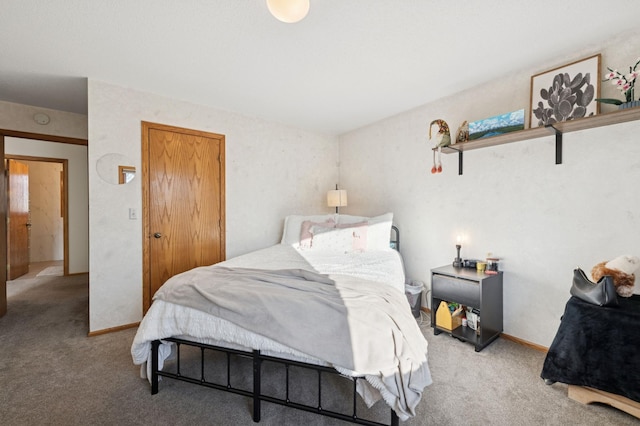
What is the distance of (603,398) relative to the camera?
5.34 ft

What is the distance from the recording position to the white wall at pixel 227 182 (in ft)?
8.74

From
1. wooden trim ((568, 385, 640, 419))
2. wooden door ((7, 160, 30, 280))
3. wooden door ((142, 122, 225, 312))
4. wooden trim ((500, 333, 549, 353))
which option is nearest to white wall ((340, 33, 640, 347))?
wooden trim ((500, 333, 549, 353))

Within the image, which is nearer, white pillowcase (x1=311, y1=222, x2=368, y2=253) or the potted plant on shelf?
the potted plant on shelf

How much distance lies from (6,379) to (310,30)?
3242 millimetres

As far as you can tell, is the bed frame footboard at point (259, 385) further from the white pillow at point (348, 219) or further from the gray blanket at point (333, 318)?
the white pillow at point (348, 219)

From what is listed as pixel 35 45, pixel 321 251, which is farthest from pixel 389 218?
pixel 35 45

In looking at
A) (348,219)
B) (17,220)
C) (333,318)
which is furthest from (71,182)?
(333,318)

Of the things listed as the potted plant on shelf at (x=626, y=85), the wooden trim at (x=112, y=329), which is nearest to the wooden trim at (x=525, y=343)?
the potted plant on shelf at (x=626, y=85)

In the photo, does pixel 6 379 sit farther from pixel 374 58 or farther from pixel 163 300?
pixel 374 58

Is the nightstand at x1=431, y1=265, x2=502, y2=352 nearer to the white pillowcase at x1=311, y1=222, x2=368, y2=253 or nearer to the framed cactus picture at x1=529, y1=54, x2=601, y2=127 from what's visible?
the white pillowcase at x1=311, y1=222, x2=368, y2=253

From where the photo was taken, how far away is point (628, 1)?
5.35ft

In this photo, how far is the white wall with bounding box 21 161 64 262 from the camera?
19.7ft

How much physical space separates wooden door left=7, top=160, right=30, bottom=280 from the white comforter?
506 cm

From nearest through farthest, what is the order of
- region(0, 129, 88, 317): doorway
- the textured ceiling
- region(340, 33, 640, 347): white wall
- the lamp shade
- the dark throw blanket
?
the dark throw blanket, the textured ceiling, region(340, 33, 640, 347): white wall, the lamp shade, region(0, 129, 88, 317): doorway
